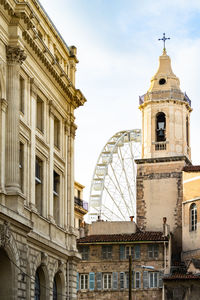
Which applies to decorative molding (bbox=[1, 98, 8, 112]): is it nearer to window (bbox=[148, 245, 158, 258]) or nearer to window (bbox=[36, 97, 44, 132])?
window (bbox=[36, 97, 44, 132])

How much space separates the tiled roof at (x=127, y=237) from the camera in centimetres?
7731

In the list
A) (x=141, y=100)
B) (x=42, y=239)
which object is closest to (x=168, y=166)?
(x=141, y=100)

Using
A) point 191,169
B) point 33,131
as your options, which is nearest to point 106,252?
point 191,169

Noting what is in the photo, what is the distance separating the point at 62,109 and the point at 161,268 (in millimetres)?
33291

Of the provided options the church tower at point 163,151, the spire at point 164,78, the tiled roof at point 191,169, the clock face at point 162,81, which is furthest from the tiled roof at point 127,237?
the clock face at point 162,81

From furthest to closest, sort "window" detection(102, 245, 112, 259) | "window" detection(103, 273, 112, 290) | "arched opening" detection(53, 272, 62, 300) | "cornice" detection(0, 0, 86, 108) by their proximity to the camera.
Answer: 1. "window" detection(102, 245, 112, 259)
2. "window" detection(103, 273, 112, 290)
3. "arched opening" detection(53, 272, 62, 300)
4. "cornice" detection(0, 0, 86, 108)

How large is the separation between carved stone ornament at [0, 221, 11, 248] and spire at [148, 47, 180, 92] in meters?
55.6

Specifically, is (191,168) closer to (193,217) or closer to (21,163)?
(193,217)

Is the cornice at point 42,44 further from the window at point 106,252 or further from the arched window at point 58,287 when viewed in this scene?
the window at point 106,252

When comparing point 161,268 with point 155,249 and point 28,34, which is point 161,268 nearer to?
point 155,249

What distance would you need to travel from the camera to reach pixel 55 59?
44.5 meters

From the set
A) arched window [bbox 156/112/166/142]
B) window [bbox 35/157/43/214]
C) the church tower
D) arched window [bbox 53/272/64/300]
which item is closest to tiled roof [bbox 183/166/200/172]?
the church tower

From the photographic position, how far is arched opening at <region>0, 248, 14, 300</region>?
34875 millimetres

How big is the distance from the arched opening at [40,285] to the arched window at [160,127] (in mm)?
45428
